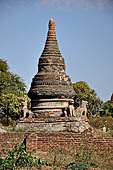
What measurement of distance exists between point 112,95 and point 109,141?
5191cm

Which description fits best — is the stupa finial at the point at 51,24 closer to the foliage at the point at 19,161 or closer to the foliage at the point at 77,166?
the foliage at the point at 19,161

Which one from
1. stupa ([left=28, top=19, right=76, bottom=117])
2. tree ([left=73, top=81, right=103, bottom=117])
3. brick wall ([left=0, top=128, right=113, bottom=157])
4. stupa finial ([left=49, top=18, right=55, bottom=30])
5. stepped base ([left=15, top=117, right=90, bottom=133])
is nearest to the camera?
brick wall ([left=0, top=128, right=113, bottom=157])

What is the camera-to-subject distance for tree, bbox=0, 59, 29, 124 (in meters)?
44.1

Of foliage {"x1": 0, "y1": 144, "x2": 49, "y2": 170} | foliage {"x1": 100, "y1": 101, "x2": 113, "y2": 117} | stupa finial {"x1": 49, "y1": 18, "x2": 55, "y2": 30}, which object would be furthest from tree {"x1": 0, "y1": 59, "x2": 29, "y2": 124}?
foliage {"x1": 0, "y1": 144, "x2": 49, "y2": 170}

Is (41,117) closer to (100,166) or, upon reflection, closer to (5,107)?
(100,166)

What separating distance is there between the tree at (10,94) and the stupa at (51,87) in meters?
18.4

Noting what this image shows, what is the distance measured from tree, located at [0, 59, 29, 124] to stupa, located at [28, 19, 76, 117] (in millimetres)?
18435

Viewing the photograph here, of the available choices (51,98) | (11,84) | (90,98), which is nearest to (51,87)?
(51,98)

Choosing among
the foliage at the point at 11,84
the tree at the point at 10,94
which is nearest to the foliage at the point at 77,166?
the tree at the point at 10,94

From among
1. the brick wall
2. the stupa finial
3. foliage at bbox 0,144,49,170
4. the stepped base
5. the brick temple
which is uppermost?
the stupa finial

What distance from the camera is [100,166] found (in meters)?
18.5

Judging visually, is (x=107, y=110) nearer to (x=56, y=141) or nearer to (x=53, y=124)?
(x=53, y=124)

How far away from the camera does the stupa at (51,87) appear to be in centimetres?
2420

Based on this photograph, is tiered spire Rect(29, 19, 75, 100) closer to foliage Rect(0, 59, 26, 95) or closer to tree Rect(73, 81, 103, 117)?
foliage Rect(0, 59, 26, 95)
